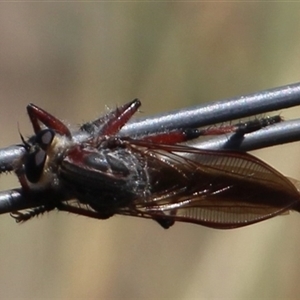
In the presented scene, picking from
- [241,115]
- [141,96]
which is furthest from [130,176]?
[141,96]

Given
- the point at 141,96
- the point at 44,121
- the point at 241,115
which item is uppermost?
the point at 141,96

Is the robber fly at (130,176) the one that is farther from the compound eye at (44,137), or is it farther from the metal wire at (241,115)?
the metal wire at (241,115)

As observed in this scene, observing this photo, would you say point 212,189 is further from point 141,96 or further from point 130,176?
point 141,96

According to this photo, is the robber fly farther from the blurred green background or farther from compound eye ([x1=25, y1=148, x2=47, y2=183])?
the blurred green background

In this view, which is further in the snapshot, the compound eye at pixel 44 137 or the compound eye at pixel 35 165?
the compound eye at pixel 44 137

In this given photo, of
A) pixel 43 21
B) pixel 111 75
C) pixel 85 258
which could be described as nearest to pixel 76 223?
pixel 85 258

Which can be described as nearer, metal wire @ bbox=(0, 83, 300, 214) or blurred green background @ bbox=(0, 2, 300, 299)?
metal wire @ bbox=(0, 83, 300, 214)

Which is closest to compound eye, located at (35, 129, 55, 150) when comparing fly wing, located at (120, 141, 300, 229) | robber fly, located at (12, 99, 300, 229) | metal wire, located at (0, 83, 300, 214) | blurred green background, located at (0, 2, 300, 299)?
robber fly, located at (12, 99, 300, 229)

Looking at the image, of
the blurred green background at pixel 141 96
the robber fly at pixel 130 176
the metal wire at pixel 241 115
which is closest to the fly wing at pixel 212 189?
the robber fly at pixel 130 176
